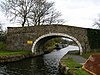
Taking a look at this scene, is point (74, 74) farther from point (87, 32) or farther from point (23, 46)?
point (23, 46)

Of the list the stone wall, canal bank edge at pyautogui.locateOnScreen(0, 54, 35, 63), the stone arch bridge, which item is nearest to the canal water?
canal bank edge at pyautogui.locateOnScreen(0, 54, 35, 63)

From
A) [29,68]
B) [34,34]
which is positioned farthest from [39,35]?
[29,68]

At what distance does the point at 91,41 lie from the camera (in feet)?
108

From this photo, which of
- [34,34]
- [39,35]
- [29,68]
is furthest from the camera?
[34,34]

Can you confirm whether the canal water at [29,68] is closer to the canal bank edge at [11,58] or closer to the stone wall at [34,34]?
the canal bank edge at [11,58]

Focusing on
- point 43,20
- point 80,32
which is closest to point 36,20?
point 43,20

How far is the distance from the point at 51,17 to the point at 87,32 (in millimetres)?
15802

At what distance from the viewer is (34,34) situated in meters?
34.8

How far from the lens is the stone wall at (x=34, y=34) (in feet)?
107

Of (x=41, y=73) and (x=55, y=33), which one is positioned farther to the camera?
(x=55, y=33)

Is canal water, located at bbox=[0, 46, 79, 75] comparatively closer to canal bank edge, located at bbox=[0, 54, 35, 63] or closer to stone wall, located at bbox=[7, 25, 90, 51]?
canal bank edge, located at bbox=[0, 54, 35, 63]

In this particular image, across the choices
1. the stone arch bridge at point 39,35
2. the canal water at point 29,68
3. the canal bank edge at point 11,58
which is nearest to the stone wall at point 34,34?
the stone arch bridge at point 39,35

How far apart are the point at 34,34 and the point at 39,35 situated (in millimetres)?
854

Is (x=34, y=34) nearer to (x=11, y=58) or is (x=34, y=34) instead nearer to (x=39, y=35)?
(x=39, y=35)
